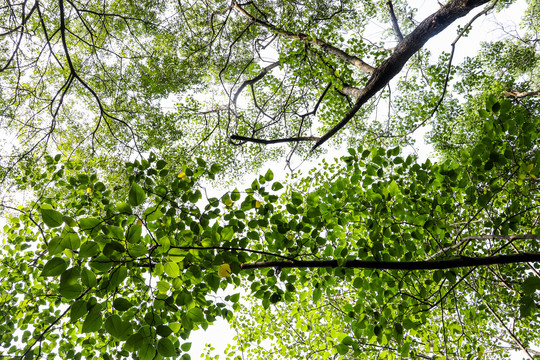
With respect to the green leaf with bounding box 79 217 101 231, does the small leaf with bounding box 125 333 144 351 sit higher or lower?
lower

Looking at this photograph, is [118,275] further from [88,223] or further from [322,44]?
[322,44]

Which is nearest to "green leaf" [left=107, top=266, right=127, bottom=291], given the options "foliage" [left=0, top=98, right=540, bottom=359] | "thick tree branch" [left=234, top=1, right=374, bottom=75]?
"foliage" [left=0, top=98, right=540, bottom=359]

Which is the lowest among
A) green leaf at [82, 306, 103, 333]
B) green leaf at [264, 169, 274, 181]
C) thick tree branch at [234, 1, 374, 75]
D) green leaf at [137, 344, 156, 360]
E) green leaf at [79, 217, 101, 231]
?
green leaf at [137, 344, 156, 360]

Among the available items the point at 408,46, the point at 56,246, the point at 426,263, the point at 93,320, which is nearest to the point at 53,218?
the point at 56,246

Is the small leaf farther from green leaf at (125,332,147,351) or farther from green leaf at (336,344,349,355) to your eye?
green leaf at (336,344,349,355)

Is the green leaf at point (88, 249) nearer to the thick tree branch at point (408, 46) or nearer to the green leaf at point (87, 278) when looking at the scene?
the green leaf at point (87, 278)

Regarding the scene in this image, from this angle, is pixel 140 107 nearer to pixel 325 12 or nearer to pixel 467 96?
pixel 325 12

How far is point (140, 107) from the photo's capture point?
10250mm

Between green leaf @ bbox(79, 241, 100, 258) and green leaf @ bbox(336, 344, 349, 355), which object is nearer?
green leaf @ bbox(79, 241, 100, 258)

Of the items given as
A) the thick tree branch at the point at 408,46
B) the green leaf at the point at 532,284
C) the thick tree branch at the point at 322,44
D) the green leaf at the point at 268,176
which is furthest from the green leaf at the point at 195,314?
the thick tree branch at the point at 322,44

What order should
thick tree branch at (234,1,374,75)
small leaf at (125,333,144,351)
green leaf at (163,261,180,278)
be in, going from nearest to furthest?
small leaf at (125,333,144,351), green leaf at (163,261,180,278), thick tree branch at (234,1,374,75)

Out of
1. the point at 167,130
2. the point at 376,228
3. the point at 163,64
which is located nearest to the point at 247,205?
the point at 376,228

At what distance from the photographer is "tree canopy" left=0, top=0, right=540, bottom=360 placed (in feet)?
6.49

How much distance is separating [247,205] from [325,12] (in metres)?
9.89
